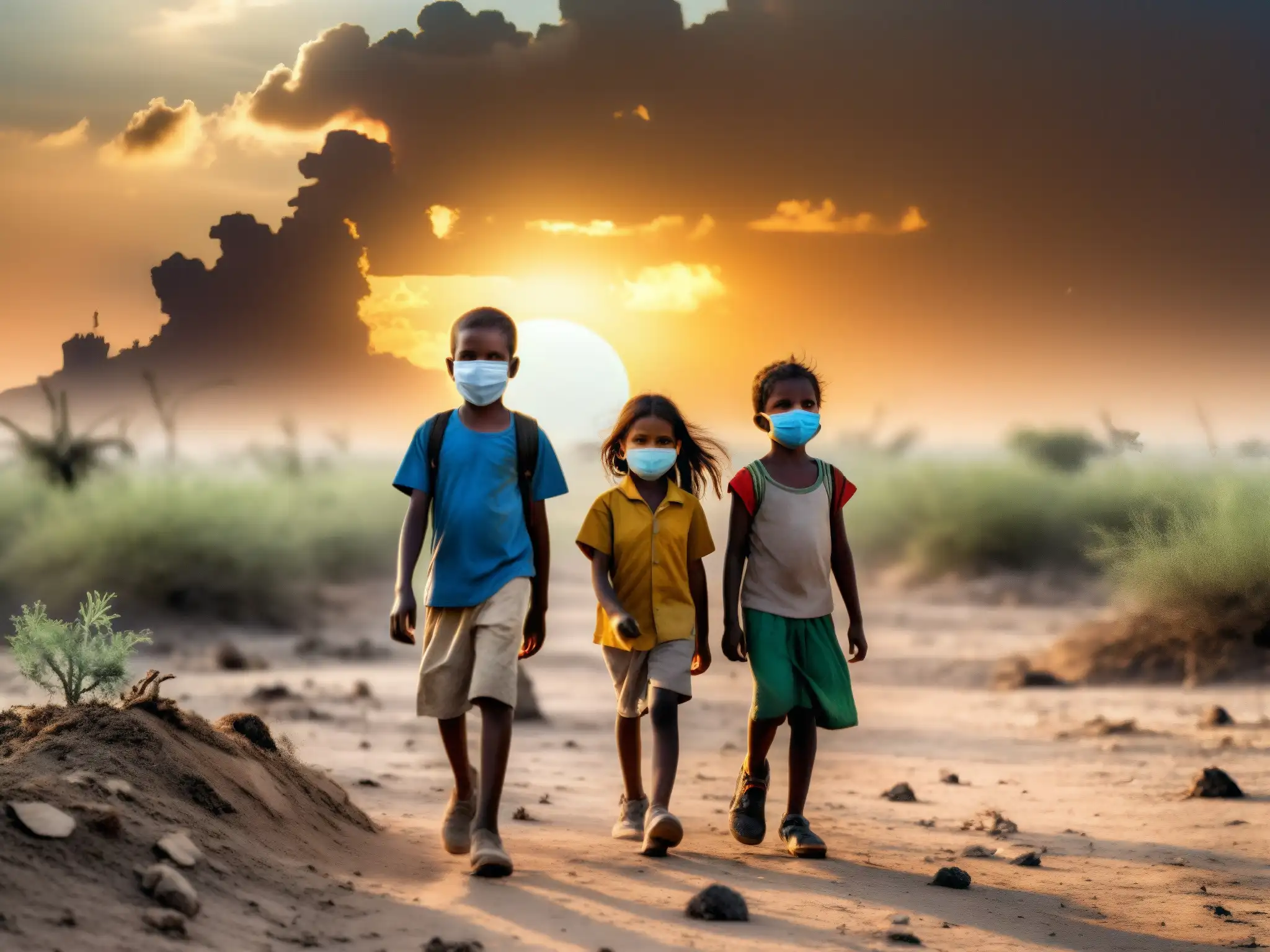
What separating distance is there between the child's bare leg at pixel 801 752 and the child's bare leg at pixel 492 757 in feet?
4.97

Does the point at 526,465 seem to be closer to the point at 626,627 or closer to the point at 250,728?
the point at 626,627

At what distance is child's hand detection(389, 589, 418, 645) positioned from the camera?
5.35 m

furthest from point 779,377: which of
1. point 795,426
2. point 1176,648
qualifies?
point 1176,648

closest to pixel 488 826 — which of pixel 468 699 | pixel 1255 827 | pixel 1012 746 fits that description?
pixel 468 699

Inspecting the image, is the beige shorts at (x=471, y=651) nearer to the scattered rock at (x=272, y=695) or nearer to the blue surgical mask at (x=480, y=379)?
the blue surgical mask at (x=480, y=379)

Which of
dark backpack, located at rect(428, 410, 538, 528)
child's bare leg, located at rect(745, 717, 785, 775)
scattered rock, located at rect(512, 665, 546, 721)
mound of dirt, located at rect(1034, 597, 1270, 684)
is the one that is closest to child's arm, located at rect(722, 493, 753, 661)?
child's bare leg, located at rect(745, 717, 785, 775)

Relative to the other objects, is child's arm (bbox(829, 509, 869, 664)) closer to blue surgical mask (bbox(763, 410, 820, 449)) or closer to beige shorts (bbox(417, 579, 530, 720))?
blue surgical mask (bbox(763, 410, 820, 449))

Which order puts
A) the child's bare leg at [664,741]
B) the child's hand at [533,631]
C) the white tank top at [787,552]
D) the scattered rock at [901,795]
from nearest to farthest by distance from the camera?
the child's hand at [533,631] → the child's bare leg at [664,741] → the white tank top at [787,552] → the scattered rock at [901,795]

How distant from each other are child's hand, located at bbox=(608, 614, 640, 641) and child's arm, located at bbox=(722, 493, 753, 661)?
610 mm

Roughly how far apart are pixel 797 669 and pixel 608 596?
0.98 metres

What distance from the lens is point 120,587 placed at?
19500 millimetres

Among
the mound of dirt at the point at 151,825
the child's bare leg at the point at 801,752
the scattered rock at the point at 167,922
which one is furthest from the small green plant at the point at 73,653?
the child's bare leg at the point at 801,752

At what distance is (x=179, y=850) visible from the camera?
4820 millimetres

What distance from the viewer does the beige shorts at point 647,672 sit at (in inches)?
233
